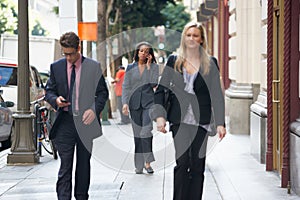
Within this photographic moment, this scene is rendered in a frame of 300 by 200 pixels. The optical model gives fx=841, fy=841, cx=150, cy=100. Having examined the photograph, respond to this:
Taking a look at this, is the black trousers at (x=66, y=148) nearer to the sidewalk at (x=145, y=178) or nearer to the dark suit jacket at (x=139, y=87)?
the sidewalk at (x=145, y=178)

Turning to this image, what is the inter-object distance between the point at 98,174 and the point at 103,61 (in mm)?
15089

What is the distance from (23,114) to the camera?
13.7 meters

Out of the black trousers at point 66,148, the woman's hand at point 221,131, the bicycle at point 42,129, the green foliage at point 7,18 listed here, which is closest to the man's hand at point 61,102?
the black trousers at point 66,148

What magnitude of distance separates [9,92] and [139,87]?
7.33 m

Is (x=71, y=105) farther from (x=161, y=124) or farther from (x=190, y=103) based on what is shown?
(x=190, y=103)

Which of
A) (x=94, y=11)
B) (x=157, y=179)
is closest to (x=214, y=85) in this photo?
(x=157, y=179)

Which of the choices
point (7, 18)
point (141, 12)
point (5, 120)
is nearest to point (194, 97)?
point (5, 120)

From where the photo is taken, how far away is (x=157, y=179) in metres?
11.6

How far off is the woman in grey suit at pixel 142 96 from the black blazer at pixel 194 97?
4145 millimetres

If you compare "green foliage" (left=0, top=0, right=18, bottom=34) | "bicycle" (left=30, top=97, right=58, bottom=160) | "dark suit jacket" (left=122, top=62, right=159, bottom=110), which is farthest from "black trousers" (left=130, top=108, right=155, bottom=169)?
"green foliage" (left=0, top=0, right=18, bottom=34)

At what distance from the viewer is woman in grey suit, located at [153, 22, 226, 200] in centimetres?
793

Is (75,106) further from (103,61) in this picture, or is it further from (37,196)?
(103,61)

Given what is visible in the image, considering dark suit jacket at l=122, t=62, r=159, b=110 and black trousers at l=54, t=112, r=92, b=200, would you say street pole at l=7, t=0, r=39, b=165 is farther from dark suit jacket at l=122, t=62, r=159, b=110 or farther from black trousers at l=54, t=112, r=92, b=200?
black trousers at l=54, t=112, r=92, b=200

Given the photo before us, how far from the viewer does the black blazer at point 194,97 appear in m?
7.95
